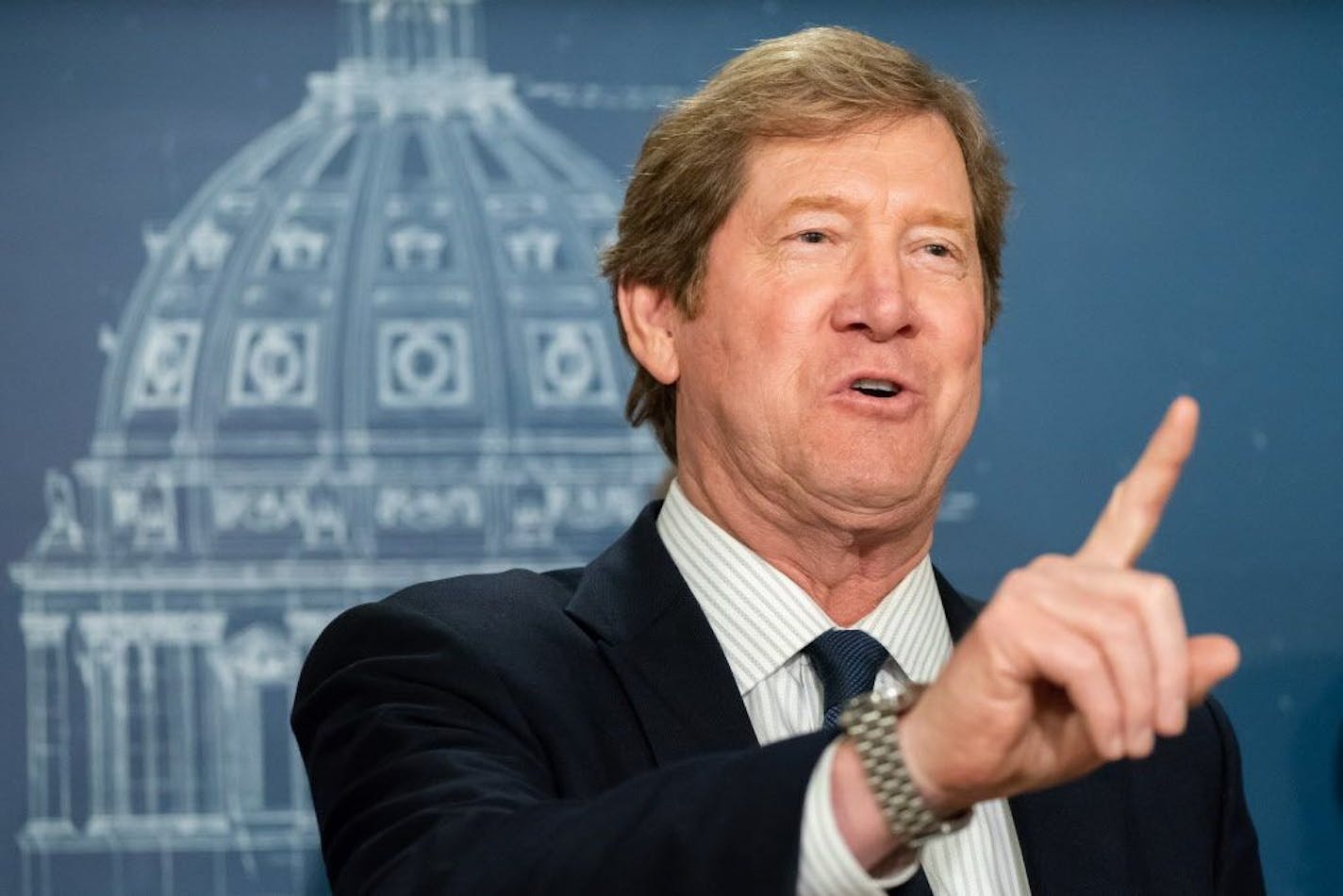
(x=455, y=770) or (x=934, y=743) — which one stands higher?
(x=934, y=743)

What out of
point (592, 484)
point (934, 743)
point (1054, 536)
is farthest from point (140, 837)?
point (934, 743)

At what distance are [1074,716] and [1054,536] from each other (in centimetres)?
206

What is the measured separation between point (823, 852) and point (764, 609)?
A: 808 millimetres

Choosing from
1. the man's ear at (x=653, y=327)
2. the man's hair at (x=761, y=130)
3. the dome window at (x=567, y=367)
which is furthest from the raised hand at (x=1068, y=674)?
the dome window at (x=567, y=367)

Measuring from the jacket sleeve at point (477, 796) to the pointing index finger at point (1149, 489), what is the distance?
252 millimetres

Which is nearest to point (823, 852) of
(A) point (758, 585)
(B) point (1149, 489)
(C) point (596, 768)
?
(B) point (1149, 489)

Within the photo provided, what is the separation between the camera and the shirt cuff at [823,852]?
1.31 m

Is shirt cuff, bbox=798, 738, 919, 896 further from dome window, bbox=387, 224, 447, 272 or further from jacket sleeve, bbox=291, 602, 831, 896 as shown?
dome window, bbox=387, 224, 447, 272

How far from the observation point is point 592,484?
3215mm

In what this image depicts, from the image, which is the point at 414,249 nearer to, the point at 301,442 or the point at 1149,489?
the point at 301,442

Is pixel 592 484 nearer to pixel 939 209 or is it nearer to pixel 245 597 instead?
pixel 245 597

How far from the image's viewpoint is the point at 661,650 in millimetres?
2016

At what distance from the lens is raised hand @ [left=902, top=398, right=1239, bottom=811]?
1.19 meters

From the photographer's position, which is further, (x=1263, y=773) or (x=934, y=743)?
(x=1263, y=773)
